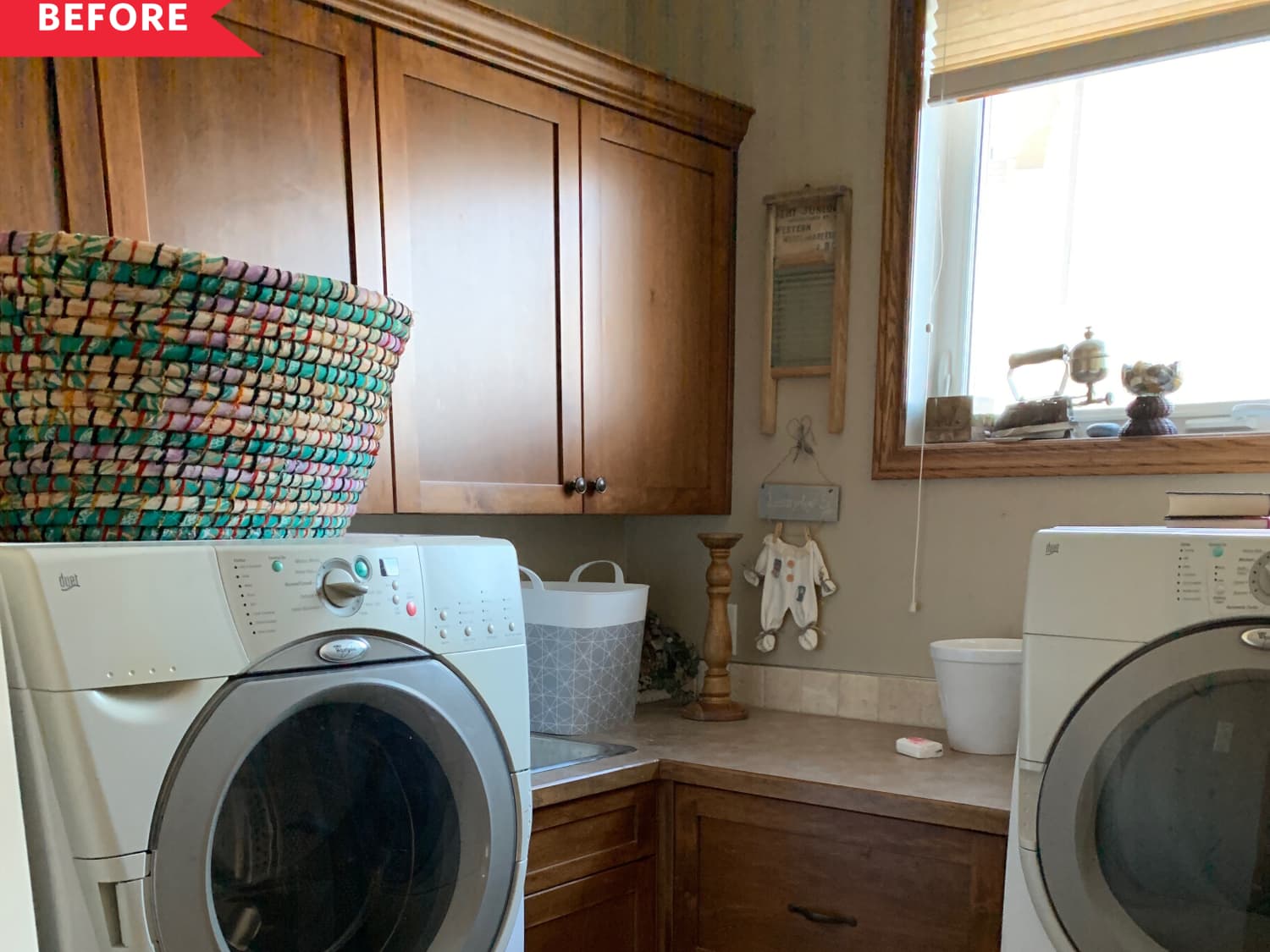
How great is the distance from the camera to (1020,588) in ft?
5.90

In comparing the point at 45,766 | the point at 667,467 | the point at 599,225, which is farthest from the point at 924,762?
the point at 45,766

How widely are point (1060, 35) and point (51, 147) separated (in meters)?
1.74

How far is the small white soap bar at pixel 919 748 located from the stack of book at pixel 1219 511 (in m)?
0.56

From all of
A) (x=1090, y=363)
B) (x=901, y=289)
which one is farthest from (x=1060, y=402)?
(x=901, y=289)

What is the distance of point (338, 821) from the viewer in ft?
3.41

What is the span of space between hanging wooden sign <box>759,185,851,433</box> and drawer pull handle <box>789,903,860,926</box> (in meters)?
0.97

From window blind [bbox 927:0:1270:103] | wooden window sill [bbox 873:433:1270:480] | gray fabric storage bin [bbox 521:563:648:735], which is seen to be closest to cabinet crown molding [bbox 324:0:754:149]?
window blind [bbox 927:0:1270:103]

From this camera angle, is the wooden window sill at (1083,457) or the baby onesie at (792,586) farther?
the baby onesie at (792,586)

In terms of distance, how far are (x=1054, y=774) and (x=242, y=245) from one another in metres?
1.31

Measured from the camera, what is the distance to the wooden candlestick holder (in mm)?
1902

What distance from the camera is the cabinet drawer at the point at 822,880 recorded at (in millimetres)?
1368

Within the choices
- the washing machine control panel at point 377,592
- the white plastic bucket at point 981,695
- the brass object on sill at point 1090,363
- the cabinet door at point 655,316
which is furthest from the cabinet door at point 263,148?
the brass object on sill at point 1090,363

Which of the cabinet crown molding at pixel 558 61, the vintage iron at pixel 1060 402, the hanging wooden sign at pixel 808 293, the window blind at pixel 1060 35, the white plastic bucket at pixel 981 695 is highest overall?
the window blind at pixel 1060 35

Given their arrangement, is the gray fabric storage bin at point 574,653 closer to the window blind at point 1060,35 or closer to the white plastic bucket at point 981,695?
the white plastic bucket at point 981,695
